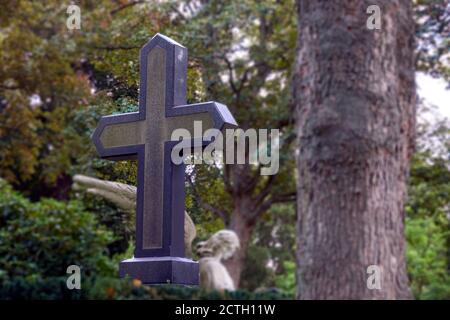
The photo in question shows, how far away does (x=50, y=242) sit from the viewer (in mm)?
9609

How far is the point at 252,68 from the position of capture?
13992mm

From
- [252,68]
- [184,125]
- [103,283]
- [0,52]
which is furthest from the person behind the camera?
[252,68]

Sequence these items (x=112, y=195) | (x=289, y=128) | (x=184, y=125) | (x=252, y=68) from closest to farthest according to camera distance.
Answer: (x=184, y=125) → (x=112, y=195) → (x=289, y=128) → (x=252, y=68)

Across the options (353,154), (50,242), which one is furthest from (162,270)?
(50,242)

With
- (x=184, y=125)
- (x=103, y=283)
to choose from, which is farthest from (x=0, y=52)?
(x=184, y=125)

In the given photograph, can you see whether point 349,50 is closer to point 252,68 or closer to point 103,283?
point 103,283

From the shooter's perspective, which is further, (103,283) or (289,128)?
(289,128)

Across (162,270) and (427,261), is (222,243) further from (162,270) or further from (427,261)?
(427,261)

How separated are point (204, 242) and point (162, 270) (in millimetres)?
4382

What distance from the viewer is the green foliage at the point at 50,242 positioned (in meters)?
9.52

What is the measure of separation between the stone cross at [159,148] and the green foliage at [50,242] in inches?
290

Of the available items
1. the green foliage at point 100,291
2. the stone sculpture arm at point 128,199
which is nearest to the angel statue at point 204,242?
the stone sculpture arm at point 128,199

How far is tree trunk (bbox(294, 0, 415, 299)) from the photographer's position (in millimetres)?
5305

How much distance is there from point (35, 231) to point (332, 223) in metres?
5.58
